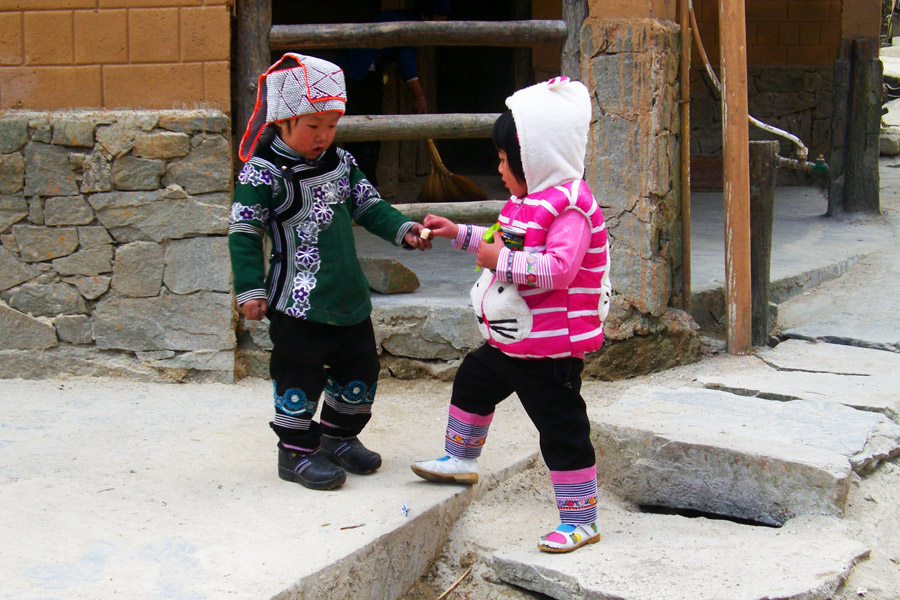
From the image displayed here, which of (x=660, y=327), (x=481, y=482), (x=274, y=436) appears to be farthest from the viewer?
(x=660, y=327)

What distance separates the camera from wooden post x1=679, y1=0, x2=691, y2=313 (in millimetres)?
4320

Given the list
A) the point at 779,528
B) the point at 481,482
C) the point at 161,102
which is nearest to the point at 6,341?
the point at 161,102

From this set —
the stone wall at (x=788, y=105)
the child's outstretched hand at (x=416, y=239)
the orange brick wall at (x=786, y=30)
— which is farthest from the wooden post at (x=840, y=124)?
the child's outstretched hand at (x=416, y=239)

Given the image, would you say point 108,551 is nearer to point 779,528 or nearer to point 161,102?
point 779,528

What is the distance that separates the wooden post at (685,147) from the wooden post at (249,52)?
1.89 meters

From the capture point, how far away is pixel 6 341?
4.28 meters

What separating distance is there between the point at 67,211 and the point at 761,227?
3.24 m

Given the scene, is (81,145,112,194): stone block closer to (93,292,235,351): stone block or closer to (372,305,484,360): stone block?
(93,292,235,351): stone block

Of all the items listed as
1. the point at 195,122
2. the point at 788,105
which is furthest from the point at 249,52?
the point at 788,105

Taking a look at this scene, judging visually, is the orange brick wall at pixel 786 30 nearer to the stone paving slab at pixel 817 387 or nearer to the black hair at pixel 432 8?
the black hair at pixel 432 8

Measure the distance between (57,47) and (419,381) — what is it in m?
2.16

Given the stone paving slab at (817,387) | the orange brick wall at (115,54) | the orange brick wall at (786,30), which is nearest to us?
the stone paving slab at (817,387)

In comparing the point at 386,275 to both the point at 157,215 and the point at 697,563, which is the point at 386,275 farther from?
the point at 697,563

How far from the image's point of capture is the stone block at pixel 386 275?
4508 mm
